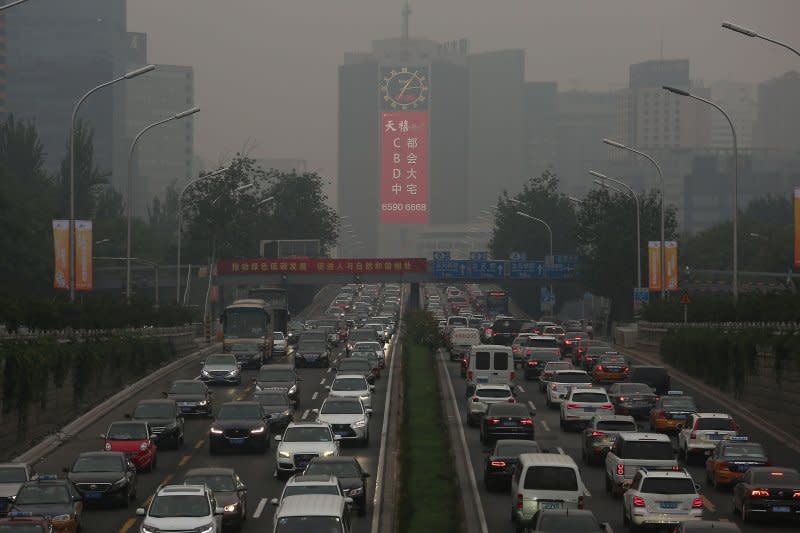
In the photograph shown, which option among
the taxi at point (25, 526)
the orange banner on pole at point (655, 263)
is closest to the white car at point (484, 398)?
the taxi at point (25, 526)

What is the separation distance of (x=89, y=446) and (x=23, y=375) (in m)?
2.80

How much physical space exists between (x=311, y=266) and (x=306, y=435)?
88.2 m

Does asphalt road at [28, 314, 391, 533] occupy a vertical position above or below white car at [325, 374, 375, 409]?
below

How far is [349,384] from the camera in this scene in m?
50.0

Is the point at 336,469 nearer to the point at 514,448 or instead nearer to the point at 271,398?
the point at 514,448

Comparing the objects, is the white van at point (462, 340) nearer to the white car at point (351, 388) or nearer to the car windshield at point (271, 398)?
the white car at point (351, 388)

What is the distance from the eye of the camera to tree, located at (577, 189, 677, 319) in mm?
114062

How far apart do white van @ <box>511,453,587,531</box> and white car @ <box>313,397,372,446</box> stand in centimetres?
1349

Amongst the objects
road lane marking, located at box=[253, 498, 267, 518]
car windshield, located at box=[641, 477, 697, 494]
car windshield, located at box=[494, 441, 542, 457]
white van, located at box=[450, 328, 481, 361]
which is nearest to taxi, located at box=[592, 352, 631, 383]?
white van, located at box=[450, 328, 481, 361]

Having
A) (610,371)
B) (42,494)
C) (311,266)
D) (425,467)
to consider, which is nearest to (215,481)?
(42,494)

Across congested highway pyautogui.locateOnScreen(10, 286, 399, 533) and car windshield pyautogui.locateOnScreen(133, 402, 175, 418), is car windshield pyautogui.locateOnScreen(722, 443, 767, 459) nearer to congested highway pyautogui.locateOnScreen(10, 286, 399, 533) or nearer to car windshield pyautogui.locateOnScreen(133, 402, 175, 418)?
congested highway pyautogui.locateOnScreen(10, 286, 399, 533)

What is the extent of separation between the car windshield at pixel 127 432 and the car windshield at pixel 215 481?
828 centimetres

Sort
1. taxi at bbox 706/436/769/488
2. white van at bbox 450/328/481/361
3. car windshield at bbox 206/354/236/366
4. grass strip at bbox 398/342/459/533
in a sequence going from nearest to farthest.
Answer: grass strip at bbox 398/342/459/533, taxi at bbox 706/436/769/488, car windshield at bbox 206/354/236/366, white van at bbox 450/328/481/361

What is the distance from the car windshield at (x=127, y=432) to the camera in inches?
1460
